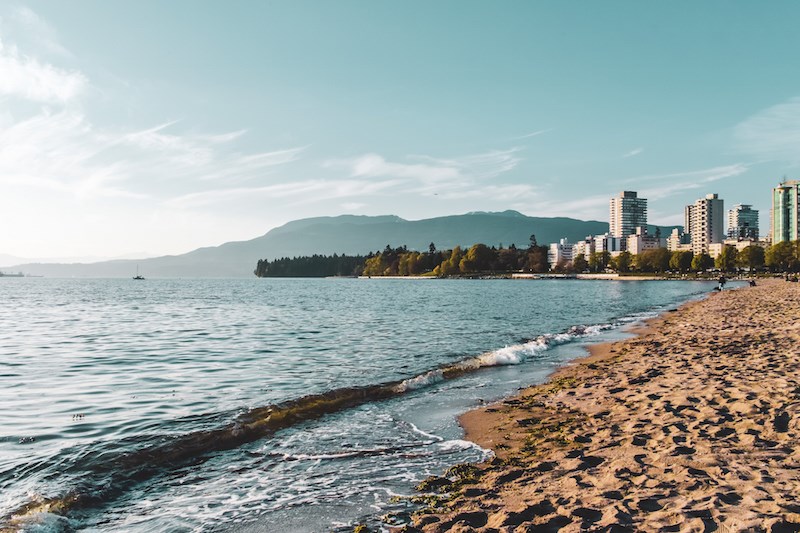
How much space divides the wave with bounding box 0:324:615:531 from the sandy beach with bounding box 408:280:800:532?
3.24 m

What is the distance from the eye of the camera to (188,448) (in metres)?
11.2

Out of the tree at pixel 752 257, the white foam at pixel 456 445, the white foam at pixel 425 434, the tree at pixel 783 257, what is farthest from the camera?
the tree at pixel 752 257

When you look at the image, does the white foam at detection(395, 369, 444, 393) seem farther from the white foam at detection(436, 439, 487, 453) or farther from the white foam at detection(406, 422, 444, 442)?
the white foam at detection(436, 439, 487, 453)

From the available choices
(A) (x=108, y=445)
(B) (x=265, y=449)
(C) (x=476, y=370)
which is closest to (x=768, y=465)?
(B) (x=265, y=449)

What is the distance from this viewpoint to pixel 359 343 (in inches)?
1129

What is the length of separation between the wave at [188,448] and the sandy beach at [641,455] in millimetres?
3238

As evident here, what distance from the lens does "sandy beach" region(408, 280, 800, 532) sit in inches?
250

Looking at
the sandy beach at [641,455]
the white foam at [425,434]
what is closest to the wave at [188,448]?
the white foam at [425,434]

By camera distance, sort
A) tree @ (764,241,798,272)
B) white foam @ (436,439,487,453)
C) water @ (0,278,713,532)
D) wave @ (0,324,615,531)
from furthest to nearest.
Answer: tree @ (764,241,798,272) < white foam @ (436,439,487,453) < wave @ (0,324,615,531) < water @ (0,278,713,532)

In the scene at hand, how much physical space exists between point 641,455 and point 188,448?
876 cm

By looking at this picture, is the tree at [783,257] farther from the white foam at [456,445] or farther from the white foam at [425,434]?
the white foam at [456,445]

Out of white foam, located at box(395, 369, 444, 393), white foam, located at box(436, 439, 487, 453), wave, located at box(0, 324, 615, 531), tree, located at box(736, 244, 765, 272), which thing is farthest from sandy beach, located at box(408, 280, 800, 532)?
tree, located at box(736, 244, 765, 272)

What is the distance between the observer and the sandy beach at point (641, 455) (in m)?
6.34

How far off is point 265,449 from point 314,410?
3.14 meters
